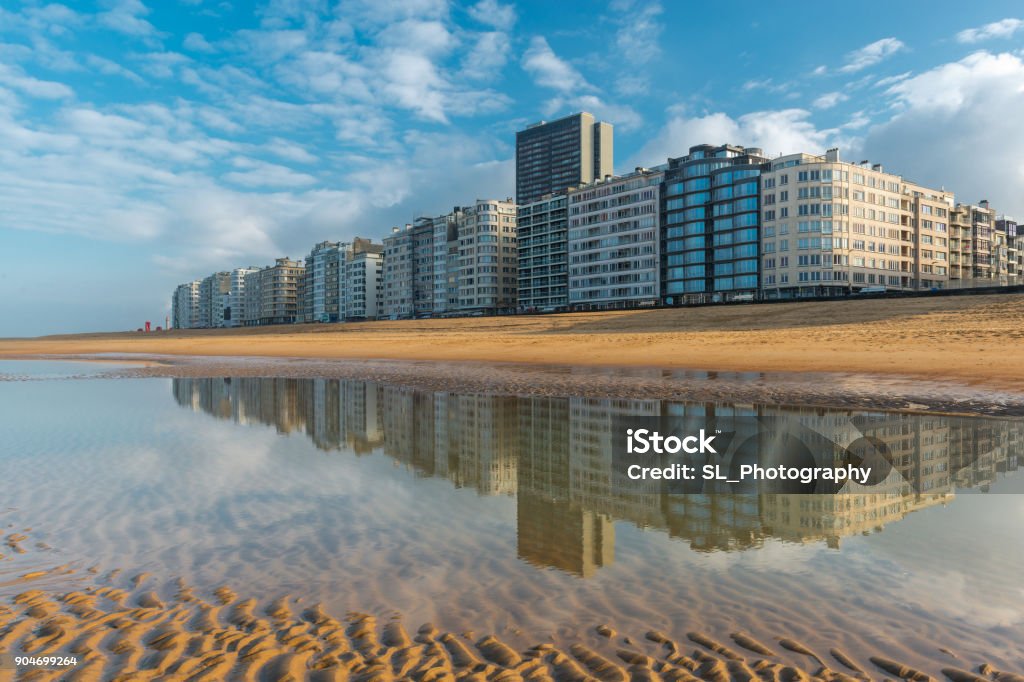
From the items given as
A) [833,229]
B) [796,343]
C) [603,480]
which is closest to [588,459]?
[603,480]

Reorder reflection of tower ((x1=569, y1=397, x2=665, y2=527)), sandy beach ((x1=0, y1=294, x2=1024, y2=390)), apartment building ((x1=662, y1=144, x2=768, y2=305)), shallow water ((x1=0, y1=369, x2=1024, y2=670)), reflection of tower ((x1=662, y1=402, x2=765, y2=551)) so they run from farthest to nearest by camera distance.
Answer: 1. apartment building ((x1=662, y1=144, x2=768, y2=305))
2. sandy beach ((x1=0, y1=294, x2=1024, y2=390))
3. reflection of tower ((x1=569, y1=397, x2=665, y2=527))
4. reflection of tower ((x1=662, y1=402, x2=765, y2=551))
5. shallow water ((x1=0, y1=369, x2=1024, y2=670))

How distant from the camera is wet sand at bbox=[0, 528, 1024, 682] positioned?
4691 millimetres

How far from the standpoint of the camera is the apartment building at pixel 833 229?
100m

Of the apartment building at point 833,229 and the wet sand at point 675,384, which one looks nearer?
the wet sand at point 675,384

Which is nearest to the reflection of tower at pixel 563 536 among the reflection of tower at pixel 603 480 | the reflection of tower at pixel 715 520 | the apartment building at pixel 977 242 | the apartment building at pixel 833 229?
the reflection of tower at pixel 603 480

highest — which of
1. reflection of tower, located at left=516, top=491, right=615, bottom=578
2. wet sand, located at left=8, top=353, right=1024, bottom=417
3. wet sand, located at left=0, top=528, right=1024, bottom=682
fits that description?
wet sand, located at left=8, top=353, right=1024, bottom=417

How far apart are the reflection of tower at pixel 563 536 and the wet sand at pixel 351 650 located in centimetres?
174

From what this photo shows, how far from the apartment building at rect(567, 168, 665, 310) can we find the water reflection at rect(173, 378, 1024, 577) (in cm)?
10395

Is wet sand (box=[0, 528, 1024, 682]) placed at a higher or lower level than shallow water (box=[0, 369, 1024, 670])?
higher

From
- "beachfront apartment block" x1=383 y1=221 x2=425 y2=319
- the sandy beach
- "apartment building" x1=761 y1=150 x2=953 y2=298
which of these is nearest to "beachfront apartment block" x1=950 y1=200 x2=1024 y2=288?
"apartment building" x1=761 y1=150 x2=953 y2=298

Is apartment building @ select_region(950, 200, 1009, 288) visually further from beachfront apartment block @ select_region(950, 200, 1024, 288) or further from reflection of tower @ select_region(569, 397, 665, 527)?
reflection of tower @ select_region(569, 397, 665, 527)

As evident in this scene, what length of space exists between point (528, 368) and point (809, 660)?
32.4 m

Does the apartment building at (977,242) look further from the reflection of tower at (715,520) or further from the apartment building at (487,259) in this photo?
the reflection of tower at (715,520)

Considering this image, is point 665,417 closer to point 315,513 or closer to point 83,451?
point 315,513
